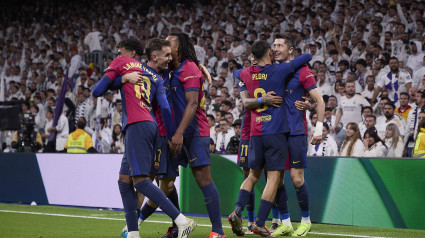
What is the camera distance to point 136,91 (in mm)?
6285

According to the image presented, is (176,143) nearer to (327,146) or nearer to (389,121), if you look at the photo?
(327,146)

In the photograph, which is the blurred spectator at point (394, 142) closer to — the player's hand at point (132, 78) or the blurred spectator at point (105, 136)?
the player's hand at point (132, 78)

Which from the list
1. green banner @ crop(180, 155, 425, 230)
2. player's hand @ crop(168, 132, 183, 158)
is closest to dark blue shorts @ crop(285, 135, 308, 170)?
player's hand @ crop(168, 132, 183, 158)

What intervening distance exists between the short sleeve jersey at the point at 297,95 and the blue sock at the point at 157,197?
2.04 metres

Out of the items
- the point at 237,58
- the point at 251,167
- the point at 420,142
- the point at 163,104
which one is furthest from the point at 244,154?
the point at 237,58

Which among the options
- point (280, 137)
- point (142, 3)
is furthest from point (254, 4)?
point (280, 137)

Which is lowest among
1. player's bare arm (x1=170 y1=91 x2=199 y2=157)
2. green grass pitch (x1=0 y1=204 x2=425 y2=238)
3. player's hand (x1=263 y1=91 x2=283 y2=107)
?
green grass pitch (x1=0 y1=204 x2=425 y2=238)

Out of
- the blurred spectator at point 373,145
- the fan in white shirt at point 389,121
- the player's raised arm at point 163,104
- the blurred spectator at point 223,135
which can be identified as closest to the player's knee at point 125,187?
the player's raised arm at point 163,104

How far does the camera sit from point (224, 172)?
35.7 ft

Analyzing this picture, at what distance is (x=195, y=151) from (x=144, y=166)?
0.67 metres

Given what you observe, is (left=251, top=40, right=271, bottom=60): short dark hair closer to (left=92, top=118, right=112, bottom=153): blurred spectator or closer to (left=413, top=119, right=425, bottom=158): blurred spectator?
(left=413, top=119, right=425, bottom=158): blurred spectator

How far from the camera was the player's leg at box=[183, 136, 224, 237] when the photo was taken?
6.57 m

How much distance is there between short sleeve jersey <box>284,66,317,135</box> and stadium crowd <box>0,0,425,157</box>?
18 centimetres

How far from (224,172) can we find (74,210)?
2.92 m
